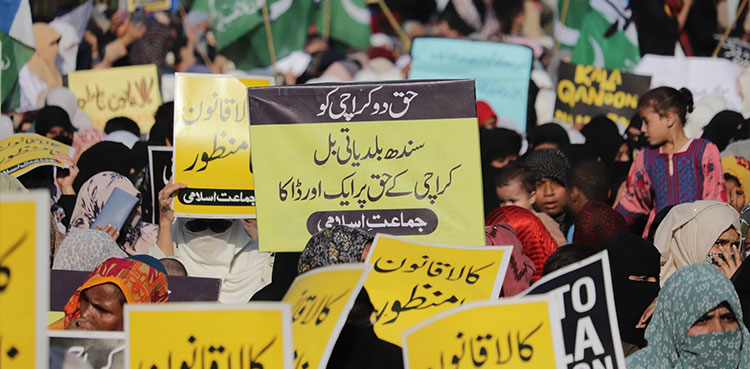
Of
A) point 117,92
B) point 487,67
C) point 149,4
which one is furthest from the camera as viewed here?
point 149,4

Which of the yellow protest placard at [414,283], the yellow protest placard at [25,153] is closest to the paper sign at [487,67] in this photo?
the yellow protest placard at [25,153]

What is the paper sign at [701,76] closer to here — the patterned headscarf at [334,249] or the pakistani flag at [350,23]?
the pakistani flag at [350,23]

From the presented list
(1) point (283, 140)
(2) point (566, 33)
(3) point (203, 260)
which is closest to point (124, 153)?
(3) point (203, 260)

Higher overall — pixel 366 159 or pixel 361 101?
pixel 361 101

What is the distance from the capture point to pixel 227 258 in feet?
18.9

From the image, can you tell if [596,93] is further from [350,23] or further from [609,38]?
[350,23]

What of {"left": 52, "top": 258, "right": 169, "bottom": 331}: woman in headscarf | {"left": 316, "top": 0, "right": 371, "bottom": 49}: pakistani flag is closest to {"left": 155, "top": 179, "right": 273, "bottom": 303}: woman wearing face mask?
{"left": 52, "top": 258, "right": 169, "bottom": 331}: woman in headscarf

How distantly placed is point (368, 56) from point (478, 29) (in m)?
4.05

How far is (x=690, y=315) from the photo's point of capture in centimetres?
390

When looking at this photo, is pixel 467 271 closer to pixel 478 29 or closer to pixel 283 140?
pixel 283 140

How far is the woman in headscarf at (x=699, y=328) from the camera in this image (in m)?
3.88

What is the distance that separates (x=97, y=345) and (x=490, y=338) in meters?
1.33

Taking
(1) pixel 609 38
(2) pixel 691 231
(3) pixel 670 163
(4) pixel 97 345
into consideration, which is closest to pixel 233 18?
(1) pixel 609 38

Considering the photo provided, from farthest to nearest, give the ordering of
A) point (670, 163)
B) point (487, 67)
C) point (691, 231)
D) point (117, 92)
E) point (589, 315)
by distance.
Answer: point (487, 67) → point (117, 92) → point (670, 163) → point (691, 231) → point (589, 315)
